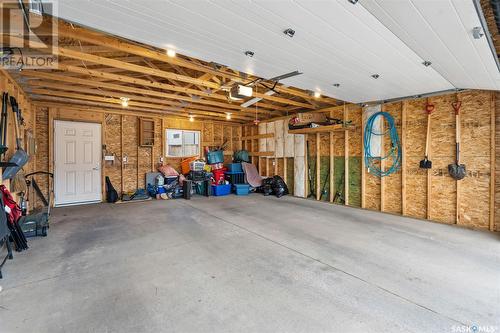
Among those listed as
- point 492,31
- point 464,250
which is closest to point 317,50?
point 492,31

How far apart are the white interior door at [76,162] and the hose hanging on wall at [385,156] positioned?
7793 mm

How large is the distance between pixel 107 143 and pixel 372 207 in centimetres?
797

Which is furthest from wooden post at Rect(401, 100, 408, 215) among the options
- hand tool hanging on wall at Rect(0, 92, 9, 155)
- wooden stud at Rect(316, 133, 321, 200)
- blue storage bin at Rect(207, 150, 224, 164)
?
hand tool hanging on wall at Rect(0, 92, 9, 155)

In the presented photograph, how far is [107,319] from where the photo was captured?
182 cm

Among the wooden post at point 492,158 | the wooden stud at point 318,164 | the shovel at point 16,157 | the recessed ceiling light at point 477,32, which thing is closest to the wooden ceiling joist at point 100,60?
the shovel at point 16,157

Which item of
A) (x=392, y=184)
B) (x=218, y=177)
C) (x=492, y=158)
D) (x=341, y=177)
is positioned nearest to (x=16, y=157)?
(x=218, y=177)

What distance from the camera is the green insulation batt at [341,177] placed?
615 centimetres

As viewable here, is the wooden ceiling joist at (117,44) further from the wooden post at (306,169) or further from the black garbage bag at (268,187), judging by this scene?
the black garbage bag at (268,187)

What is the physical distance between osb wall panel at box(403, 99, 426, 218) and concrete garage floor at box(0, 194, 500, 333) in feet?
2.41

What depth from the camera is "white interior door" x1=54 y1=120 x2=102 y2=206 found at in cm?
644

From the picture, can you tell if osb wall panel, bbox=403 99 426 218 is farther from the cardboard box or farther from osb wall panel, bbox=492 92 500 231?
the cardboard box

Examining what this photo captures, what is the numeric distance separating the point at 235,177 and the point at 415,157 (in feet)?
18.2

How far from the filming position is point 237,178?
28.3ft

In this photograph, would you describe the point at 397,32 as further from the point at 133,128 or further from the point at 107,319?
the point at 133,128
